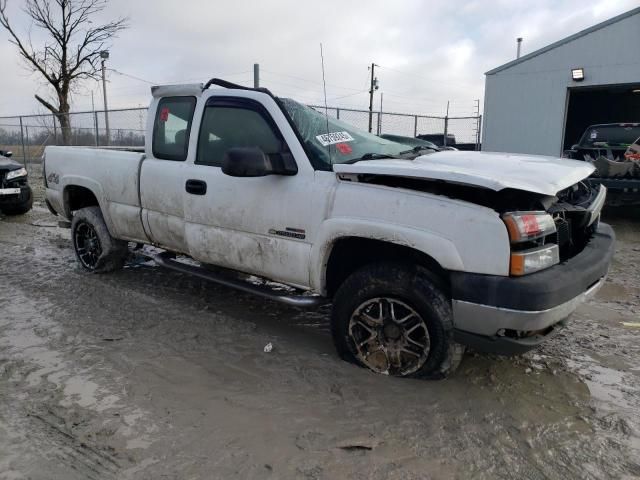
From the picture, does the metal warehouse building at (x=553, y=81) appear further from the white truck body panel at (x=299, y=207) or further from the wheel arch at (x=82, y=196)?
the wheel arch at (x=82, y=196)

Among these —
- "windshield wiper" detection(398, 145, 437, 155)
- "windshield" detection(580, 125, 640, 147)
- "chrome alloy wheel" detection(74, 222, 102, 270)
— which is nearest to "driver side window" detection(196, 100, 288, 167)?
"windshield wiper" detection(398, 145, 437, 155)

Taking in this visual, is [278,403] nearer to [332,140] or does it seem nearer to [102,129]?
[332,140]

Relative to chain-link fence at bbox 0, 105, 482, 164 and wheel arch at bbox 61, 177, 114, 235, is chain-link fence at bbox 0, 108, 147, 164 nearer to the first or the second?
chain-link fence at bbox 0, 105, 482, 164

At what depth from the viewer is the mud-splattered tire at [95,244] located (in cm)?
549

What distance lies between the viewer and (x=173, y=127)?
14.8ft

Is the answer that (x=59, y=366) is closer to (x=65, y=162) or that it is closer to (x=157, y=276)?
(x=157, y=276)

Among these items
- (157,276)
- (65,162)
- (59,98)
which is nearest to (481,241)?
(157,276)

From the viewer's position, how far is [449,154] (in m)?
3.96

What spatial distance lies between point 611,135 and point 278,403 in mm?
9905

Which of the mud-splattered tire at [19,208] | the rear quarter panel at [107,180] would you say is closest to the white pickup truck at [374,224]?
the rear quarter panel at [107,180]

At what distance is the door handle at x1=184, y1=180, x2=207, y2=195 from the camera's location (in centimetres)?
408

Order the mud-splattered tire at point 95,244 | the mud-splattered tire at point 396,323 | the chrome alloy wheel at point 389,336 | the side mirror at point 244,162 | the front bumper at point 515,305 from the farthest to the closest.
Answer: the mud-splattered tire at point 95,244 < the side mirror at point 244,162 < the chrome alloy wheel at point 389,336 < the mud-splattered tire at point 396,323 < the front bumper at point 515,305

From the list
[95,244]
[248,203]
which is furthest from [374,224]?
[95,244]

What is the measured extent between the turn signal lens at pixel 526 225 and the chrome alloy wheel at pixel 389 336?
780 mm
